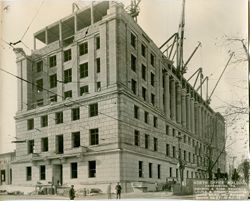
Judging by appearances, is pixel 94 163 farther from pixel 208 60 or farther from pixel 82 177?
pixel 208 60

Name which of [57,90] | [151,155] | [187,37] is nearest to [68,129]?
[57,90]

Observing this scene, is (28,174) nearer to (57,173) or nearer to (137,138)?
(57,173)

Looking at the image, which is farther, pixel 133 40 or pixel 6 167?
pixel 6 167

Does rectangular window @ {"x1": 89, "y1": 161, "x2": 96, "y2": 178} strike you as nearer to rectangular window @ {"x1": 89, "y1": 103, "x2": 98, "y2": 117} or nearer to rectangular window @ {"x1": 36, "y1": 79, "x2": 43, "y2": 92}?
rectangular window @ {"x1": 89, "y1": 103, "x2": 98, "y2": 117}

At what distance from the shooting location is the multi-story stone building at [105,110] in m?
5.44

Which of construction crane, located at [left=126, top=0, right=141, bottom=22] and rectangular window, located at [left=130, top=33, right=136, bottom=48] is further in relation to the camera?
rectangular window, located at [left=130, top=33, right=136, bottom=48]

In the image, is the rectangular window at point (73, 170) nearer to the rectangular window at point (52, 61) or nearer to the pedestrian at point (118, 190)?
the pedestrian at point (118, 190)

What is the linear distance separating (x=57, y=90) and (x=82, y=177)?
3.61ft

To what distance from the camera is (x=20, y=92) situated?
5770 millimetres

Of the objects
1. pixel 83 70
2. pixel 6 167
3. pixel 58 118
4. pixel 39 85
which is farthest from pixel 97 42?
pixel 6 167

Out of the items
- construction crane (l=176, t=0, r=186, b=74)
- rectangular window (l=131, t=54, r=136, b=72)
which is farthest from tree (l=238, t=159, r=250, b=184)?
rectangular window (l=131, t=54, r=136, b=72)

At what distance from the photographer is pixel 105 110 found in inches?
215

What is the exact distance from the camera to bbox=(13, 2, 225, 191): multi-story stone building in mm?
5441

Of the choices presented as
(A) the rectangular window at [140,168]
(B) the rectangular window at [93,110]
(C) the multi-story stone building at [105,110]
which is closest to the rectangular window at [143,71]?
(C) the multi-story stone building at [105,110]
